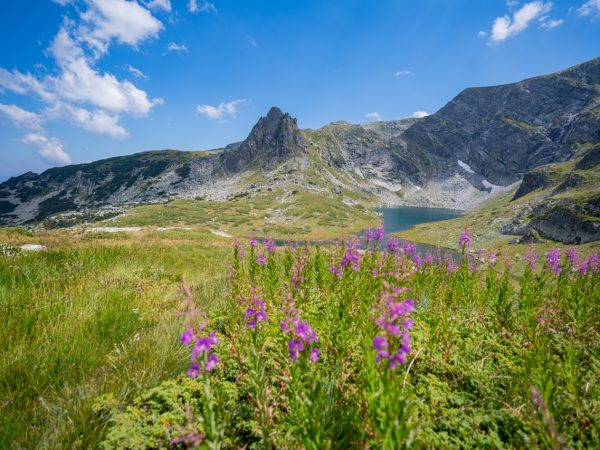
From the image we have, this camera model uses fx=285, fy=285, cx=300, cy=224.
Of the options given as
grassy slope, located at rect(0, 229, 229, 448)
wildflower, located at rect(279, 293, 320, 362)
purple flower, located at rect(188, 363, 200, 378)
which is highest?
wildflower, located at rect(279, 293, 320, 362)

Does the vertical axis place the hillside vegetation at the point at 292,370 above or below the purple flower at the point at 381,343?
below

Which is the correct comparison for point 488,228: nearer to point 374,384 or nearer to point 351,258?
point 351,258

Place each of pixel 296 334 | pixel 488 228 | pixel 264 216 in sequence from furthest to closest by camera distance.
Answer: pixel 264 216 < pixel 488 228 < pixel 296 334

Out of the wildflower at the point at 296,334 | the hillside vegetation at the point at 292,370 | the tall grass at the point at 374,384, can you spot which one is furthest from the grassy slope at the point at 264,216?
the wildflower at the point at 296,334

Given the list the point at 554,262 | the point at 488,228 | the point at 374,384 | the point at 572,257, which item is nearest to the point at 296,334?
the point at 374,384

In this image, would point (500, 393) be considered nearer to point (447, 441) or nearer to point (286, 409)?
point (447, 441)

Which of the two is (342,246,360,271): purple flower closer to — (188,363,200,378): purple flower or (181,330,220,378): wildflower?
(181,330,220,378): wildflower

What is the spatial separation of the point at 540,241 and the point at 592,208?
14.2 m

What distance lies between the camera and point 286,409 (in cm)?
379

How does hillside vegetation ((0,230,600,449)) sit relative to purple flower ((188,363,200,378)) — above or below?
below

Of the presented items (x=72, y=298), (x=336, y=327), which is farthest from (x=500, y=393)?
(x=72, y=298)

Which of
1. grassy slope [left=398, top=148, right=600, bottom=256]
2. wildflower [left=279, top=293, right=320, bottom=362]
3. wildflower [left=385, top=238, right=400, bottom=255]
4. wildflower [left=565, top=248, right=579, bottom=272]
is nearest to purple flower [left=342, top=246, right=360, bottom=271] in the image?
wildflower [left=385, top=238, right=400, bottom=255]

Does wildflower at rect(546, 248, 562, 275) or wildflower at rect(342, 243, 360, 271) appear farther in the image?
wildflower at rect(546, 248, 562, 275)

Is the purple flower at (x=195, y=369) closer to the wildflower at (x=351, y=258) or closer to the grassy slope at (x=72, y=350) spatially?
the grassy slope at (x=72, y=350)
